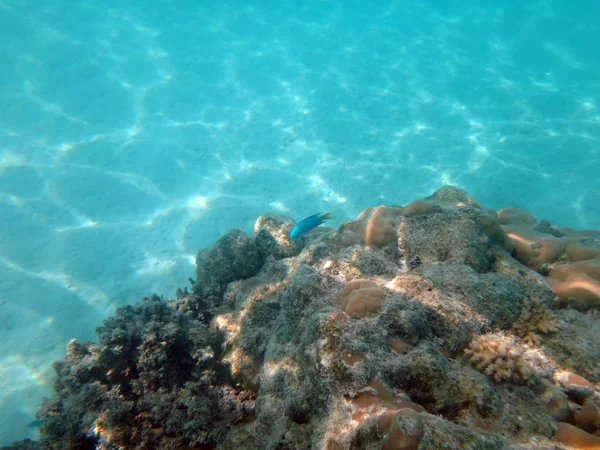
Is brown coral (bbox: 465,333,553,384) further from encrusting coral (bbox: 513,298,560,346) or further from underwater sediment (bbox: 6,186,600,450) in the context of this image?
encrusting coral (bbox: 513,298,560,346)

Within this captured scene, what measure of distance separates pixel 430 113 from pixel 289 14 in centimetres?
1330

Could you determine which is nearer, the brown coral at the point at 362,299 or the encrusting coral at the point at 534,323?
the brown coral at the point at 362,299

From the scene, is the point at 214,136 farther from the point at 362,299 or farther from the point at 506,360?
the point at 506,360

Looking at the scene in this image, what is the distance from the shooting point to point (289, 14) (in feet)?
69.4

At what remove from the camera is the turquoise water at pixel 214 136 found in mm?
8031

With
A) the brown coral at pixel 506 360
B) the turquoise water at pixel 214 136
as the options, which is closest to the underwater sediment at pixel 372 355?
the brown coral at pixel 506 360

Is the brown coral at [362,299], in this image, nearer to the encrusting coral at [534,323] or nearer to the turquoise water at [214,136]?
the encrusting coral at [534,323]

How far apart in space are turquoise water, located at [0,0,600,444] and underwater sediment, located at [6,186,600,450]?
447cm

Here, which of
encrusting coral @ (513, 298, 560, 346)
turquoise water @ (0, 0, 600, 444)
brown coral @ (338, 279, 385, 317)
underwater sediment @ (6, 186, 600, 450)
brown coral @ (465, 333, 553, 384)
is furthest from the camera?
turquoise water @ (0, 0, 600, 444)

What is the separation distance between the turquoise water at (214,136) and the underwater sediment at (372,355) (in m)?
4.47

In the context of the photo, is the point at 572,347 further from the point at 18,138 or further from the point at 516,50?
the point at 516,50

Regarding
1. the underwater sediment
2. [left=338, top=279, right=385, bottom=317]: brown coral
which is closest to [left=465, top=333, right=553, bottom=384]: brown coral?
the underwater sediment

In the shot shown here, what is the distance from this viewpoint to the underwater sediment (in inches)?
73.8

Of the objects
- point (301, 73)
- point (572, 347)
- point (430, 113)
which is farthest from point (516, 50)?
point (572, 347)
